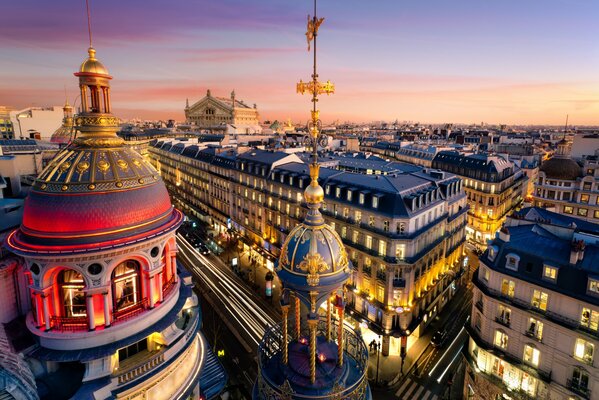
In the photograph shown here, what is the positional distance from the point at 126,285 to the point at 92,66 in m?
14.3

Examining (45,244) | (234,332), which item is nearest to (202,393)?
(45,244)

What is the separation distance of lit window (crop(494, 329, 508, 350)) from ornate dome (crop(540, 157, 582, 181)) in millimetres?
55597

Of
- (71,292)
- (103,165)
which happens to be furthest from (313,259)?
(71,292)

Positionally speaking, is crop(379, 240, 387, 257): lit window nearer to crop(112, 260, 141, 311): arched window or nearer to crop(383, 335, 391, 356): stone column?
crop(383, 335, 391, 356): stone column

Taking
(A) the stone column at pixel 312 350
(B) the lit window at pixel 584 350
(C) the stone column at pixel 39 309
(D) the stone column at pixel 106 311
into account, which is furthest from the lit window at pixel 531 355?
(C) the stone column at pixel 39 309

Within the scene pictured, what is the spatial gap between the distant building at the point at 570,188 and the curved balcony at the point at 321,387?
250 feet

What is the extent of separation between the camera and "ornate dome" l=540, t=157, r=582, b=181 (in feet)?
240

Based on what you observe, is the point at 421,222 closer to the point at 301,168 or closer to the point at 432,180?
the point at 432,180

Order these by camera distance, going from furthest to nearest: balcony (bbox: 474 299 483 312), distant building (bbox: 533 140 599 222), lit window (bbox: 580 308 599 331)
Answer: distant building (bbox: 533 140 599 222)
balcony (bbox: 474 299 483 312)
lit window (bbox: 580 308 599 331)

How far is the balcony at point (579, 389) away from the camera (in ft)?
96.5

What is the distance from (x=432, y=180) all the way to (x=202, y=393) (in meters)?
43.8

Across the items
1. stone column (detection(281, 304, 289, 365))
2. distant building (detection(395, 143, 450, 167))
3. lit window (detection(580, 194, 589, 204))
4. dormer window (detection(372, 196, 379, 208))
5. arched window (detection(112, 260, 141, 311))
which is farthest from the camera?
distant building (detection(395, 143, 450, 167))

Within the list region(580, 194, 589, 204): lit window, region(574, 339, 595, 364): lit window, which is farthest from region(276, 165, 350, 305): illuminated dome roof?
region(580, 194, 589, 204): lit window

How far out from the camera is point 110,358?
805 inches
